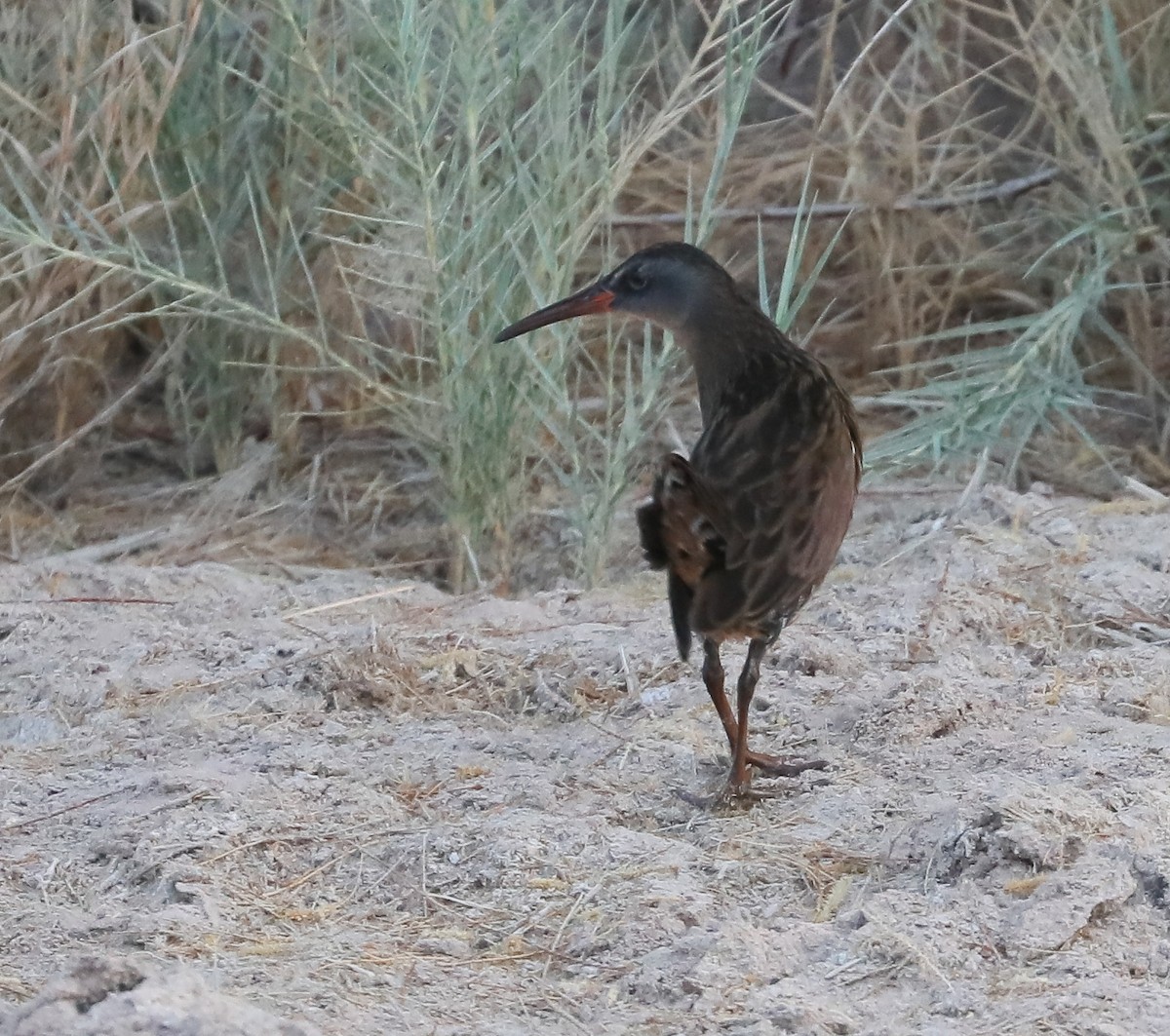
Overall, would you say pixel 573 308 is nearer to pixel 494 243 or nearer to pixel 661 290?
pixel 661 290

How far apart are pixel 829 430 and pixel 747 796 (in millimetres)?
628

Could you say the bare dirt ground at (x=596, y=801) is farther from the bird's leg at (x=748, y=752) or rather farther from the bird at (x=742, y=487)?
the bird at (x=742, y=487)

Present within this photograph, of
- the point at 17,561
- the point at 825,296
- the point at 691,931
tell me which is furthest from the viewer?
the point at 825,296

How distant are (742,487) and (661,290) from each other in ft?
1.85

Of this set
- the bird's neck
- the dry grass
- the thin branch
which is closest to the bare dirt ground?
the dry grass

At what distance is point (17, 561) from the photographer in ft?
13.9

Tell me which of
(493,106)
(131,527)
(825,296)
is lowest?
(131,527)

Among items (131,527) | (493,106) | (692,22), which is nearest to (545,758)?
(493,106)

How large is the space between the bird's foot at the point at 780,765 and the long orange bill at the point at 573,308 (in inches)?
35.1

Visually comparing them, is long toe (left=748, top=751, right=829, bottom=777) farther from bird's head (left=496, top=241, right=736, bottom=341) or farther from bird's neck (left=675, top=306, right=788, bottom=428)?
bird's head (left=496, top=241, right=736, bottom=341)

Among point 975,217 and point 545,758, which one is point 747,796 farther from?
point 975,217

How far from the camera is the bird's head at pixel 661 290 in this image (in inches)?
124

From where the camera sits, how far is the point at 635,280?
10.5 ft

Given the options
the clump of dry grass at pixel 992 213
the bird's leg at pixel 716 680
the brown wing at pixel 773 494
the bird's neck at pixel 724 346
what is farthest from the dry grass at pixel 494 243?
the bird's leg at pixel 716 680
